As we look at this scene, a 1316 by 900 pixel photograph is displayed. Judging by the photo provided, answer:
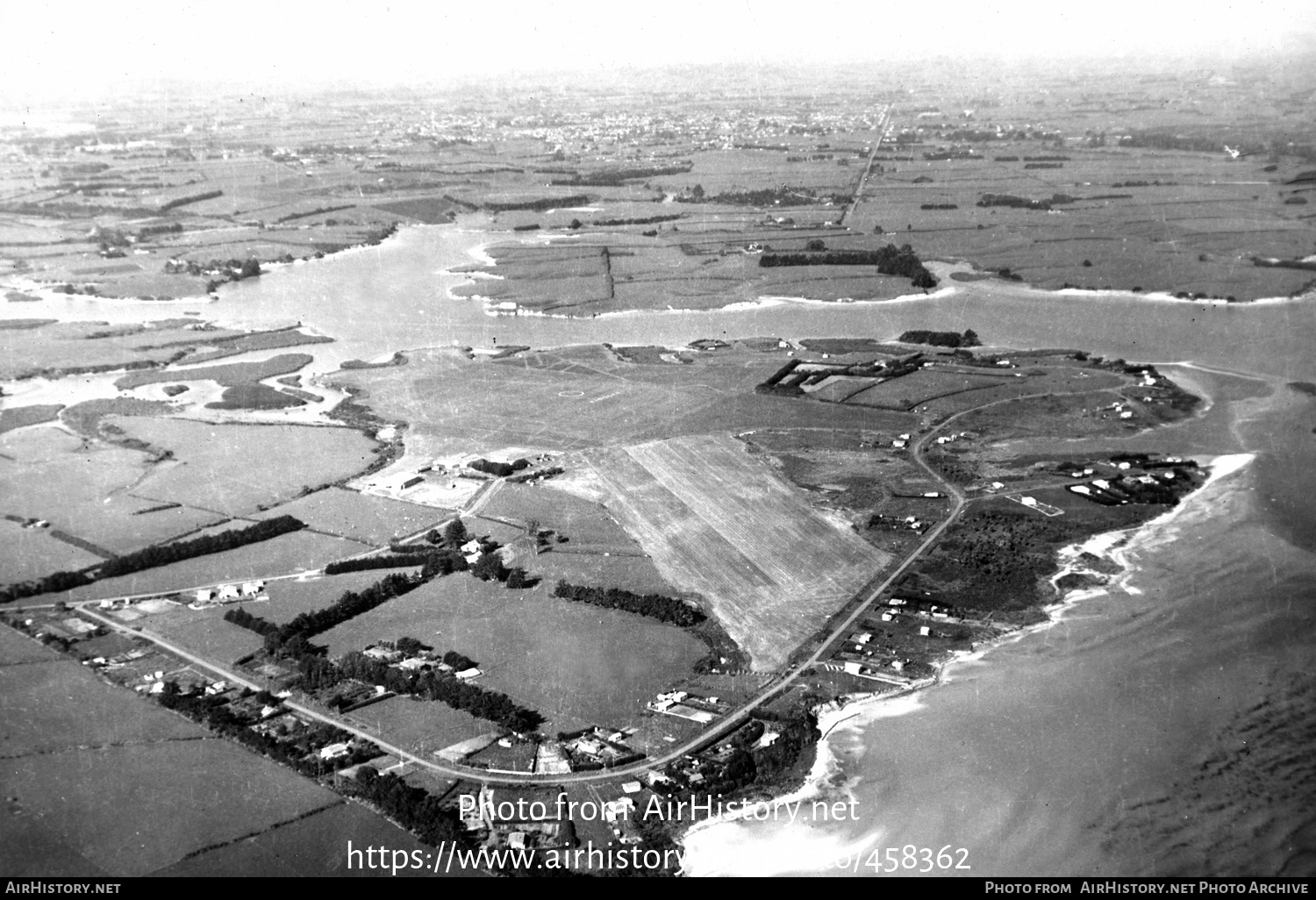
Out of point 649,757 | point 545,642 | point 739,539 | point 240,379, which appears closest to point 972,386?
point 739,539

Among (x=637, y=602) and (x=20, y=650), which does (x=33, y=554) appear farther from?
(x=637, y=602)

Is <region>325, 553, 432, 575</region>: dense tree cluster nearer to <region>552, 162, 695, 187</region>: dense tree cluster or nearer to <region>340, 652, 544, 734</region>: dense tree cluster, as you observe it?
<region>340, 652, 544, 734</region>: dense tree cluster

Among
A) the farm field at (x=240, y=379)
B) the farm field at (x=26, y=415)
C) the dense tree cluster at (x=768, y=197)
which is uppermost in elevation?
the dense tree cluster at (x=768, y=197)

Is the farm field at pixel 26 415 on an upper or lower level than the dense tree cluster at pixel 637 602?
upper

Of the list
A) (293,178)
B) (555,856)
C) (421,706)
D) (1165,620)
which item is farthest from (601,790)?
(293,178)

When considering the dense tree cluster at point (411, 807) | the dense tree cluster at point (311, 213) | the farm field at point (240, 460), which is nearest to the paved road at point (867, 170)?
the dense tree cluster at point (311, 213)

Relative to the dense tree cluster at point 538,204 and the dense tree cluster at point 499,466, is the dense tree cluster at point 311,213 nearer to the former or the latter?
the dense tree cluster at point 538,204
